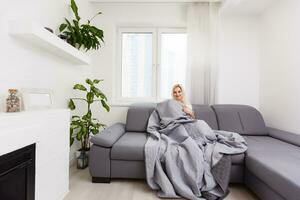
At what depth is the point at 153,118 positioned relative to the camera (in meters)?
2.48

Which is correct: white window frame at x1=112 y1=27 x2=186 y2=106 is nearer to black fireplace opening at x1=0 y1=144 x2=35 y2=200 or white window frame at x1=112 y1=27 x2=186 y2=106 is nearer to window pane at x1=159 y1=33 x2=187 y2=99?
window pane at x1=159 y1=33 x2=187 y2=99

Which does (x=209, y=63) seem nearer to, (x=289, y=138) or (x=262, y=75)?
(x=262, y=75)

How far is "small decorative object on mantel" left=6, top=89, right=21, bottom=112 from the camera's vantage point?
1.27 meters

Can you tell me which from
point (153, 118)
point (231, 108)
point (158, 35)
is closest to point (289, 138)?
point (231, 108)

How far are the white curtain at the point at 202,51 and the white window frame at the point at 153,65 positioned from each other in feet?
0.91

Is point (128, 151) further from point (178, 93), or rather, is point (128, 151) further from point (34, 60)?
point (34, 60)

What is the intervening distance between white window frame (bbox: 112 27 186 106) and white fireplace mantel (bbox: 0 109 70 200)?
4.74ft

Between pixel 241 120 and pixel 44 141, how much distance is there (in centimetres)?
243

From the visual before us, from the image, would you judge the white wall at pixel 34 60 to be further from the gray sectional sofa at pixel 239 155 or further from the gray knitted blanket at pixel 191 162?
the gray knitted blanket at pixel 191 162

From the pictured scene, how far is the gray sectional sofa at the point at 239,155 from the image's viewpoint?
137cm

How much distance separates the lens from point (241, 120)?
8.48 ft

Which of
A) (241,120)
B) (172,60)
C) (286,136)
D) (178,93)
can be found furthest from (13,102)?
(286,136)

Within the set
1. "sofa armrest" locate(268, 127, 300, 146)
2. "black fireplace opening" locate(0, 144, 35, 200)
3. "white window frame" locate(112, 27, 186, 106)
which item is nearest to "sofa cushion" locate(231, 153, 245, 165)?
"sofa armrest" locate(268, 127, 300, 146)

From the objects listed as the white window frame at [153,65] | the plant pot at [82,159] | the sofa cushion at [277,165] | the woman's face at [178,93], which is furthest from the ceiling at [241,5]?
the plant pot at [82,159]
